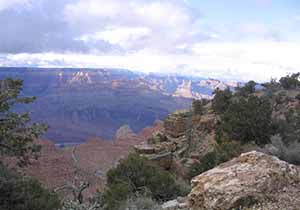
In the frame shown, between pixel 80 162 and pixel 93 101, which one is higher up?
pixel 80 162

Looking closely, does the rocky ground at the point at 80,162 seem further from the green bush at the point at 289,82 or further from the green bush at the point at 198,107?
the green bush at the point at 289,82

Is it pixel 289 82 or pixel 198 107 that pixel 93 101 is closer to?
pixel 289 82

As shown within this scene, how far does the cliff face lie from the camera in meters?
23.7

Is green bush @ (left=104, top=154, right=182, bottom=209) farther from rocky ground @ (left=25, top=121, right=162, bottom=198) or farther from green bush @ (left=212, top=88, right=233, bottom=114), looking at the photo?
green bush @ (left=212, top=88, right=233, bottom=114)

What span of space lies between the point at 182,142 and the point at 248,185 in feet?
62.4

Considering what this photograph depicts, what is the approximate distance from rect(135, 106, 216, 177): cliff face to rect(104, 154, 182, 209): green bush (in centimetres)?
367

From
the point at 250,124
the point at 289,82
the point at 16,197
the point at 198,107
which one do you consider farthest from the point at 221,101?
the point at 16,197

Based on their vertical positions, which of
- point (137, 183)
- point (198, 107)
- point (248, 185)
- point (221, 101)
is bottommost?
point (137, 183)

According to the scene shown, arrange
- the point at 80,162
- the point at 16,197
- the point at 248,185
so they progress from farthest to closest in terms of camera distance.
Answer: the point at 80,162
the point at 16,197
the point at 248,185

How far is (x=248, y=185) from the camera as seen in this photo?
8.58 m

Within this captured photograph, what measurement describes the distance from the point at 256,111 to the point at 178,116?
8274 mm

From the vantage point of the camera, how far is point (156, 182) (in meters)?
15.8

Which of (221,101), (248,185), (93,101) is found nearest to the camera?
(248,185)

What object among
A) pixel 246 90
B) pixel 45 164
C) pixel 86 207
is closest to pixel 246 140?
pixel 246 90
